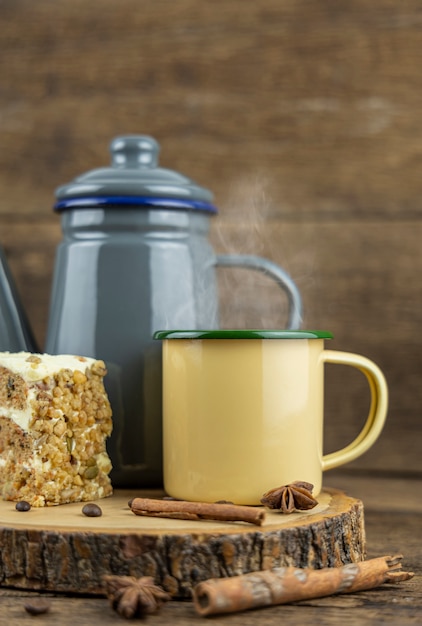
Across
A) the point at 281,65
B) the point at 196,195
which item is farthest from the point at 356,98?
the point at 196,195

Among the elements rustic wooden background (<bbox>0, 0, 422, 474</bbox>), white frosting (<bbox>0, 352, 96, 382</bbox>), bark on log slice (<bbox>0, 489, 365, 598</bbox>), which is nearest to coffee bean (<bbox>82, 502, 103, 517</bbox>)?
bark on log slice (<bbox>0, 489, 365, 598</bbox>)

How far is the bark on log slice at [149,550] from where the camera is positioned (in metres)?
0.67

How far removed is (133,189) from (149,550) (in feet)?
1.35

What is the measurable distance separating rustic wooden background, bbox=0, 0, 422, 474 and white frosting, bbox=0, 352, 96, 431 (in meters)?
0.51

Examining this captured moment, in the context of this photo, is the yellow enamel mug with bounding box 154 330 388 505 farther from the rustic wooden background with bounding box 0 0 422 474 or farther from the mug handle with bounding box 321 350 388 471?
the rustic wooden background with bounding box 0 0 422 474

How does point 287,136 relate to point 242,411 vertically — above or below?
above

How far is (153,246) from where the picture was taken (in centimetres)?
93

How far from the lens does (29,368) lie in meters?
0.80

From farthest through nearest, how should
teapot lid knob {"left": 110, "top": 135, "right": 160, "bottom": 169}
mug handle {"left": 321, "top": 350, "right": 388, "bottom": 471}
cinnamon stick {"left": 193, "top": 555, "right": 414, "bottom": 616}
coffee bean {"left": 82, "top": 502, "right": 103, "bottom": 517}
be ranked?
teapot lid knob {"left": 110, "top": 135, "right": 160, "bottom": 169} → mug handle {"left": 321, "top": 350, "right": 388, "bottom": 471} → coffee bean {"left": 82, "top": 502, "right": 103, "bottom": 517} → cinnamon stick {"left": 193, "top": 555, "right": 414, "bottom": 616}

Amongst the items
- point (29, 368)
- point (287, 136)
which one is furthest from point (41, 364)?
point (287, 136)

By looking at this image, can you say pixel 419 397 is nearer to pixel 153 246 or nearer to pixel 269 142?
pixel 269 142

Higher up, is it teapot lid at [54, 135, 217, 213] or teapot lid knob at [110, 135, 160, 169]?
teapot lid knob at [110, 135, 160, 169]

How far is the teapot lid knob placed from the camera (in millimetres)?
974

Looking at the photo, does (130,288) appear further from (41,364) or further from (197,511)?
(197,511)
